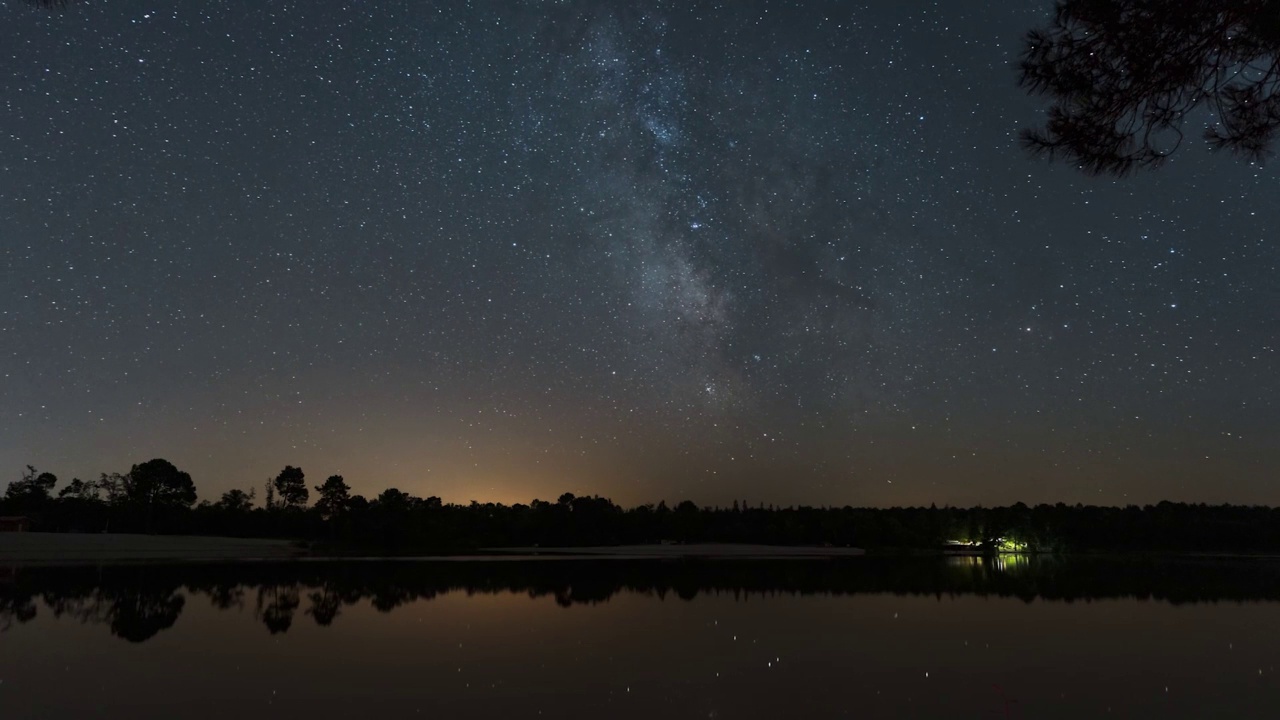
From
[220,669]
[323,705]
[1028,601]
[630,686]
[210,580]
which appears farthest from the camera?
[210,580]

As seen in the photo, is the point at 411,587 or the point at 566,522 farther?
the point at 566,522

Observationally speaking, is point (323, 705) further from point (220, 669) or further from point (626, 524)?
point (626, 524)

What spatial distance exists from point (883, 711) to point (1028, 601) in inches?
653

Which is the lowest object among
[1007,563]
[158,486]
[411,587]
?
[1007,563]

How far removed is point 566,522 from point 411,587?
64745 millimetres

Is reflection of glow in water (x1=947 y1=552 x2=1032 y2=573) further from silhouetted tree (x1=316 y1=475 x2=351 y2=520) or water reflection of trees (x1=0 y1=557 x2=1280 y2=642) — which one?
silhouetted tree (x1=316 y1=475 x2=351 y2=520)

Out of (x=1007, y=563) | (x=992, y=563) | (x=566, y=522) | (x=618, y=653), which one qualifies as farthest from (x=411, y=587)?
(x=566, y=522)

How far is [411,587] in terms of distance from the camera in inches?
986

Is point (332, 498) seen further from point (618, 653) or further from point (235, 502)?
point (618, 653)

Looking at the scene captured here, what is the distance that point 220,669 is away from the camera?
36.2 ft

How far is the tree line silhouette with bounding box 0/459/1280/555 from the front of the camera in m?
74.4

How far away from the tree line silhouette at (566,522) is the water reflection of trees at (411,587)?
104 feet

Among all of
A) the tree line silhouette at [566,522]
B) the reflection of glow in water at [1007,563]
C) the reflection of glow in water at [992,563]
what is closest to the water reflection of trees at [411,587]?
the reflection of glow in water at [1007,563]

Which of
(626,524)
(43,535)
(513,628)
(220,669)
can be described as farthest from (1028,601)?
(626,524)
